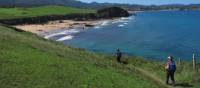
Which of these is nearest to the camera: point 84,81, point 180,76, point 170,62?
point 84,81

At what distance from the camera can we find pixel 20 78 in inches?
839

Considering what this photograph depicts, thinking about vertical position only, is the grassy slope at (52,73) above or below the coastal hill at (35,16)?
above

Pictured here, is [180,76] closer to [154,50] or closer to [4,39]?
[4,39]

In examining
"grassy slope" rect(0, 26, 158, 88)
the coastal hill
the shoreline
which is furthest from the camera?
the coastal hill

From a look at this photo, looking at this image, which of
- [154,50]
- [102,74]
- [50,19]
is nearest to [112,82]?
[102,74]

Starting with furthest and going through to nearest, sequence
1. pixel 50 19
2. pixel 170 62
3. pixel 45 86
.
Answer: pixel 50 19 < pixel 170 62 < pixel 45 86

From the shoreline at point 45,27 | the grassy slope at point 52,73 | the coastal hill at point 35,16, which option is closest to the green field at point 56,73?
the grassy slope at point 52,73

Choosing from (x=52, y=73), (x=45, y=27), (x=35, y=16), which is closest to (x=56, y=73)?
(x=52, y=73)

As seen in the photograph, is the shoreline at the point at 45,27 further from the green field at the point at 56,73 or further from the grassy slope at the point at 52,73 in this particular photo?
the grassy slope at the point at 52,73

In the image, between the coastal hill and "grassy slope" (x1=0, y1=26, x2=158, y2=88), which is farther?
the coastal hill

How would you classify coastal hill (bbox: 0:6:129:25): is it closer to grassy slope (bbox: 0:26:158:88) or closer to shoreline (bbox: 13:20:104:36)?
shoreline (bbox: 13:20:104:36)

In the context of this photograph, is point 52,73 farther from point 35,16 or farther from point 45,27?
point 35,16

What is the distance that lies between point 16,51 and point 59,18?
130m

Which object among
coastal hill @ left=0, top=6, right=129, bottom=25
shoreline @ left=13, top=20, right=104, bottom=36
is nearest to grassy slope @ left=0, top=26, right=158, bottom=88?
shoreline @ left=13, top=20, right=104, bottom=36
